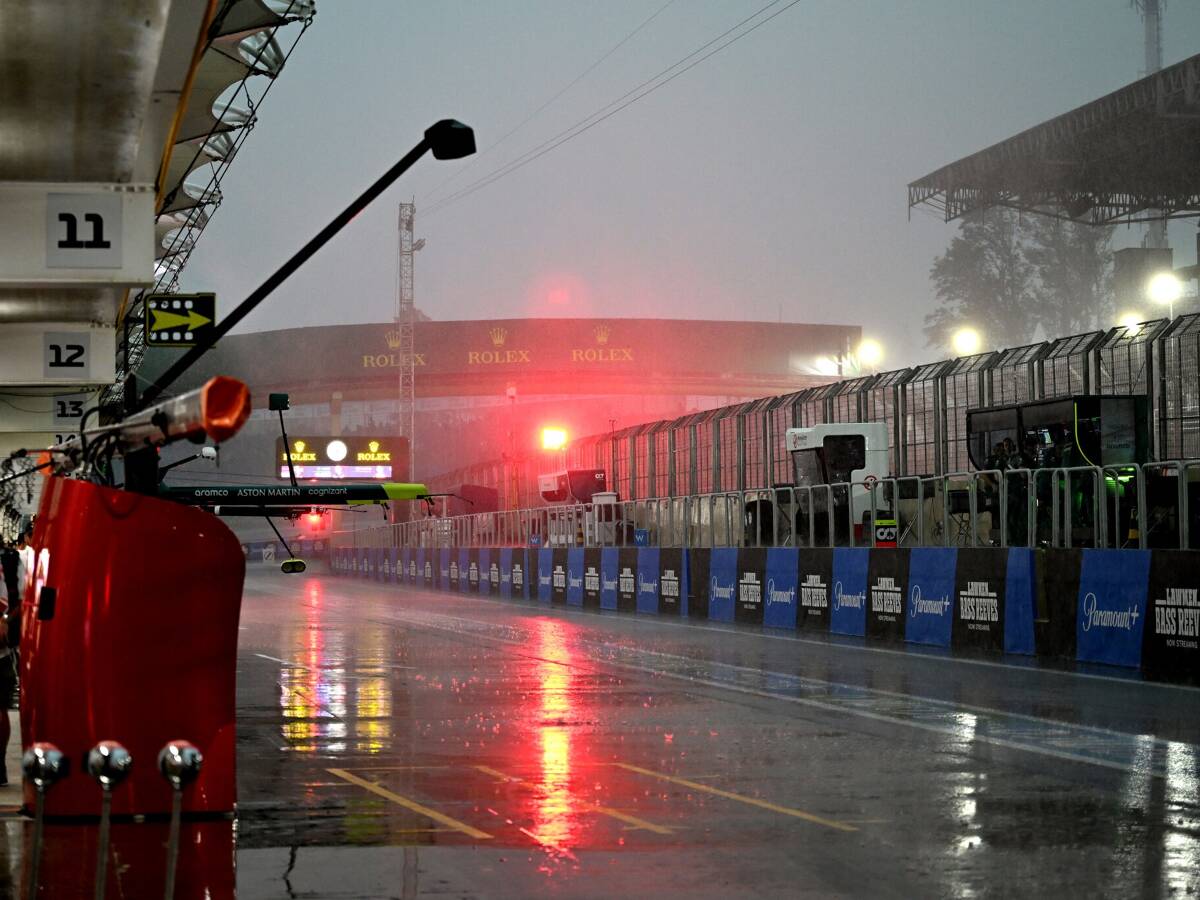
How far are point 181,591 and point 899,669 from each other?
41.1 ft

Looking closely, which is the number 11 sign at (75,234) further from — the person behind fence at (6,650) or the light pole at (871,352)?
the light pole at (871,352)

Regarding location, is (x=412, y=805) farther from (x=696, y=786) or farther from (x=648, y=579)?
(x=648, y=579)

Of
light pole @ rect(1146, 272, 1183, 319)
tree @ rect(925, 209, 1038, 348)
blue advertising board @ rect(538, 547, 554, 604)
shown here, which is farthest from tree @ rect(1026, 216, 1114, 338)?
blue advertising board @ rect(538, 547, 554, 604)

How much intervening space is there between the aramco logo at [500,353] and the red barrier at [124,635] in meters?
70.4

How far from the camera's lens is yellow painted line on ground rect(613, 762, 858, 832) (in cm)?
915

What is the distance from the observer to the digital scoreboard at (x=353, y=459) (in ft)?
205

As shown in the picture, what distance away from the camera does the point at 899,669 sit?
1955 cm

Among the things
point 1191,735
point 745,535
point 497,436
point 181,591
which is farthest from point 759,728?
point 497,436

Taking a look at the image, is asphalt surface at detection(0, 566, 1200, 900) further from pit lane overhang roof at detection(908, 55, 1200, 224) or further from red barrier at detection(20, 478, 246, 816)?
pit lane overhang roof at detection(908, 55, 1200, 224)

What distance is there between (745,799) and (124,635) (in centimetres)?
382

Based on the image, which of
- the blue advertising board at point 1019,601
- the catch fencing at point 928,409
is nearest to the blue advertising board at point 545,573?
the catch fencing at point 928,409

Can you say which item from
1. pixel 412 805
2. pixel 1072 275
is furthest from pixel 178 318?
pixel 1072 275

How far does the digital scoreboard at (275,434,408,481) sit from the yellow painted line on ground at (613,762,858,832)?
51771mm

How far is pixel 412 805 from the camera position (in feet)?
32.4
